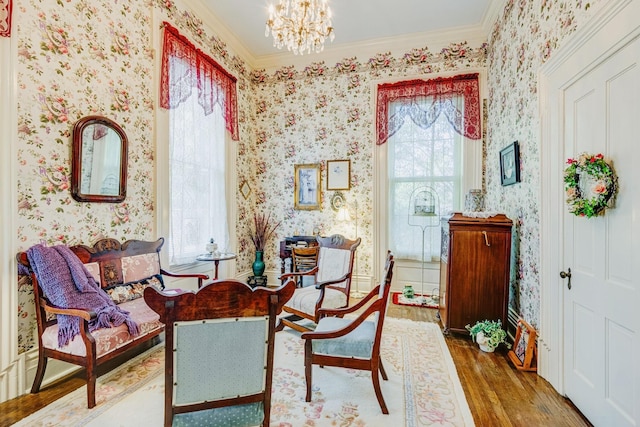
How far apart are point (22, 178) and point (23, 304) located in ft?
2.90

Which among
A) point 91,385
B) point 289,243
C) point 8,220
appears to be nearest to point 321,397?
point 91,385

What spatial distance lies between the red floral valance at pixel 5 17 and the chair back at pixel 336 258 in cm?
301

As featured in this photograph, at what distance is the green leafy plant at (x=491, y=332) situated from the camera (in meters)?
2.74

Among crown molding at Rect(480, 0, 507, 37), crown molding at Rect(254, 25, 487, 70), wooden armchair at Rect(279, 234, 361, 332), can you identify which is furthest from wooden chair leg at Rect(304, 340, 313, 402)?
crown molding at Rect(254, 25, 487, 70)

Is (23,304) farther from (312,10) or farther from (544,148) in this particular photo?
(544,148)

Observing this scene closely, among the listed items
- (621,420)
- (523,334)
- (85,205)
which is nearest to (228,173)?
(85,205)

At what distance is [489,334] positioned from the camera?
279 cm

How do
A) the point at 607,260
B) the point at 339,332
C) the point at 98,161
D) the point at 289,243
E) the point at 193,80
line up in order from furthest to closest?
the point at 289,243
the point at 193,80
the point at 98,161
the point at 339,332
the point at 607,260

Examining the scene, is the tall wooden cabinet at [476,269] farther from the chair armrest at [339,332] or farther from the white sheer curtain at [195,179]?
the white sheer curtain at [195,179]

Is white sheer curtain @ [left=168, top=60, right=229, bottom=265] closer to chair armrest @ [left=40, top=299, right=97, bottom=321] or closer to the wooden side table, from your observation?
the wooden side table

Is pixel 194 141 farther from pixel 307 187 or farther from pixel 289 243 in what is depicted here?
pixel 289 243

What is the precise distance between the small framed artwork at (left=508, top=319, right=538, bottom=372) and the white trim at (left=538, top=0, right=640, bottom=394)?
0.19ft

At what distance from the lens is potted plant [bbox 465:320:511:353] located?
2.74m

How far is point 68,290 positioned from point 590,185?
338cm
